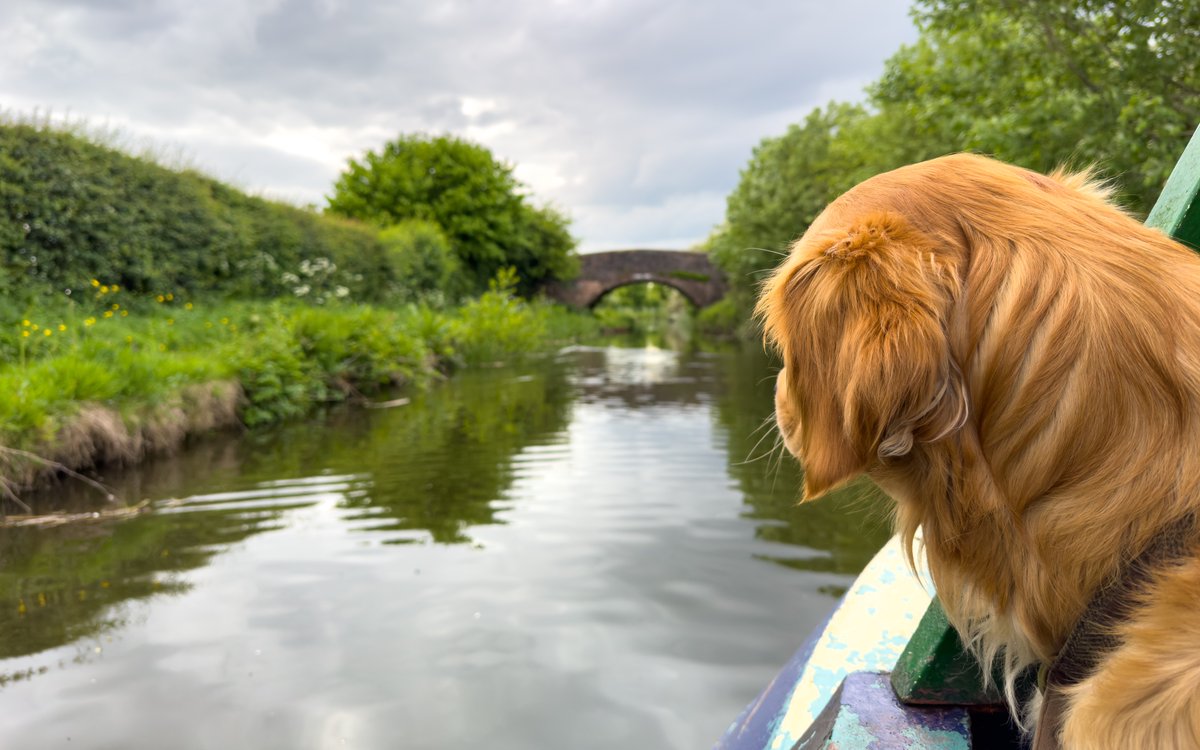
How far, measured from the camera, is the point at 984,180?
48.5 inches

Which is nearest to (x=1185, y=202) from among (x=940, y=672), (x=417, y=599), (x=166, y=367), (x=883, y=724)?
(x=940, y=672)

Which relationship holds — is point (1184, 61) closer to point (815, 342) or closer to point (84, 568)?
point (815, 342)

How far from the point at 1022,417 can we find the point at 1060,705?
37cm

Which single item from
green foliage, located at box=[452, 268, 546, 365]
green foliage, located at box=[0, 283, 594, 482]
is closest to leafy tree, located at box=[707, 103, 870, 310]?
green foliage, located at box=[452, 268, 546, 365]

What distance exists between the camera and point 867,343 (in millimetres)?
1124

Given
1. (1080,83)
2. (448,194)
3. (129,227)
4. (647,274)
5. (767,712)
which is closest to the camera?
(767,712)

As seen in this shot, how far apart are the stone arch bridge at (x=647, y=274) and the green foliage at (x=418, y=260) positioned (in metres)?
19.8

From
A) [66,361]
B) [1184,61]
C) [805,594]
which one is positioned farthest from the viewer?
[1184,61]

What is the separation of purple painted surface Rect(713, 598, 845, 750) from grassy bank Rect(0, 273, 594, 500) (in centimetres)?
646

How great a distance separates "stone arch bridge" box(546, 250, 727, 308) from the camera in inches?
1983

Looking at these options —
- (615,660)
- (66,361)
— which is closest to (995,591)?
(615,660)

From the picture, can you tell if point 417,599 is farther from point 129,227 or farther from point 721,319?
point 721,319

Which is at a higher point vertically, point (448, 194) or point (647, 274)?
point (448, 194)

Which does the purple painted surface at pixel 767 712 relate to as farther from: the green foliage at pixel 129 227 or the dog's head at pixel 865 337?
the green foliage at pixel 129 227
